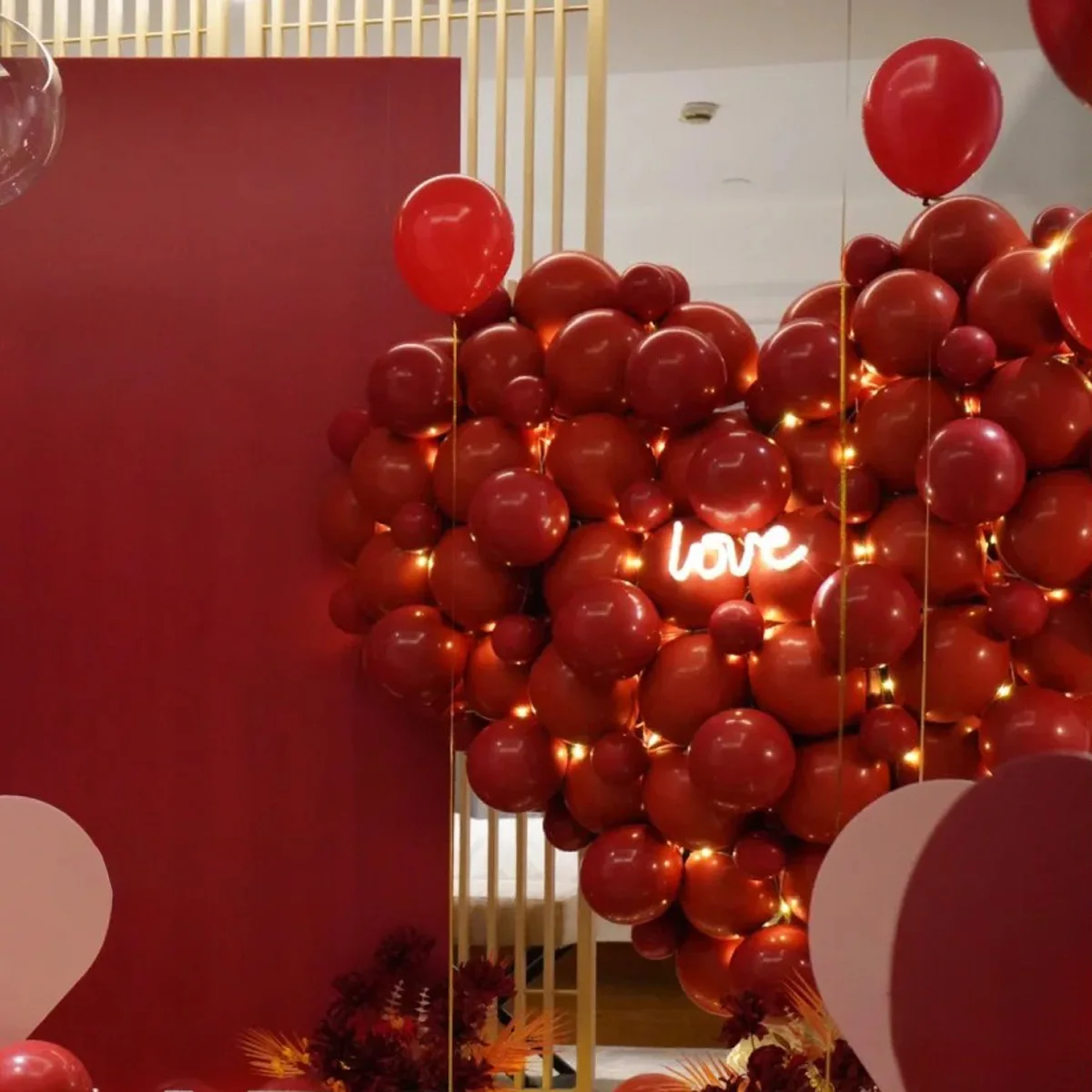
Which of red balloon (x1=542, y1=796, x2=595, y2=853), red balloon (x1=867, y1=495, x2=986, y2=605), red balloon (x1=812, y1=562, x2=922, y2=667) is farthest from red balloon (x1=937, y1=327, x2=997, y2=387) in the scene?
red balloon (x1=542, y1=796, x2=595, y2=853)

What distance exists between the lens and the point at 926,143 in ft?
7.41

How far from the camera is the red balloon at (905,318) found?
7.61 feet

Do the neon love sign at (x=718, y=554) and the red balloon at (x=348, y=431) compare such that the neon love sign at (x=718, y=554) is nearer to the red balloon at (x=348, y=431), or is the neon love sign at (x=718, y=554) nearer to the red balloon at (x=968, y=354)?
the red balloon at (x=968, y=354)

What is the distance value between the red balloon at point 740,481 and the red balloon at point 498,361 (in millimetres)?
394

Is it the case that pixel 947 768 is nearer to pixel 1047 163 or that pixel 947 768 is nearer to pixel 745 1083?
pixel 745 1083

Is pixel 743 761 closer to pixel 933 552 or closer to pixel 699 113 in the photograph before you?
pixel 933 552

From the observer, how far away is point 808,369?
2.38 metres

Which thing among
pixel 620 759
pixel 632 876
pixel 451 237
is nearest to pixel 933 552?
pixel 620 759

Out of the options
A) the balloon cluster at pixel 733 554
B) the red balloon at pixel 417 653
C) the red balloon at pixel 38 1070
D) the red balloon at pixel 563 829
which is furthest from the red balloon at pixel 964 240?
the red balloon at pixel 38 1070

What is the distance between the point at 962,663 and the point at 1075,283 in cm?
75

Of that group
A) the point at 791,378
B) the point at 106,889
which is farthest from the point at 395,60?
the point at 106,889

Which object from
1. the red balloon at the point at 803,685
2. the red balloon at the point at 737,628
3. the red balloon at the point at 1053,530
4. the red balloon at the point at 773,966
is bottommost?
the red balloon at the point at 773,966

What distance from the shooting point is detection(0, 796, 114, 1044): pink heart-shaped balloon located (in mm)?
2000

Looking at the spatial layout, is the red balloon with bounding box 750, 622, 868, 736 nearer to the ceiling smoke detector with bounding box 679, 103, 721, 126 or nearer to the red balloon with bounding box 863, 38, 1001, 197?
the red balloon with bounding box 863, 38, 1001, 197
